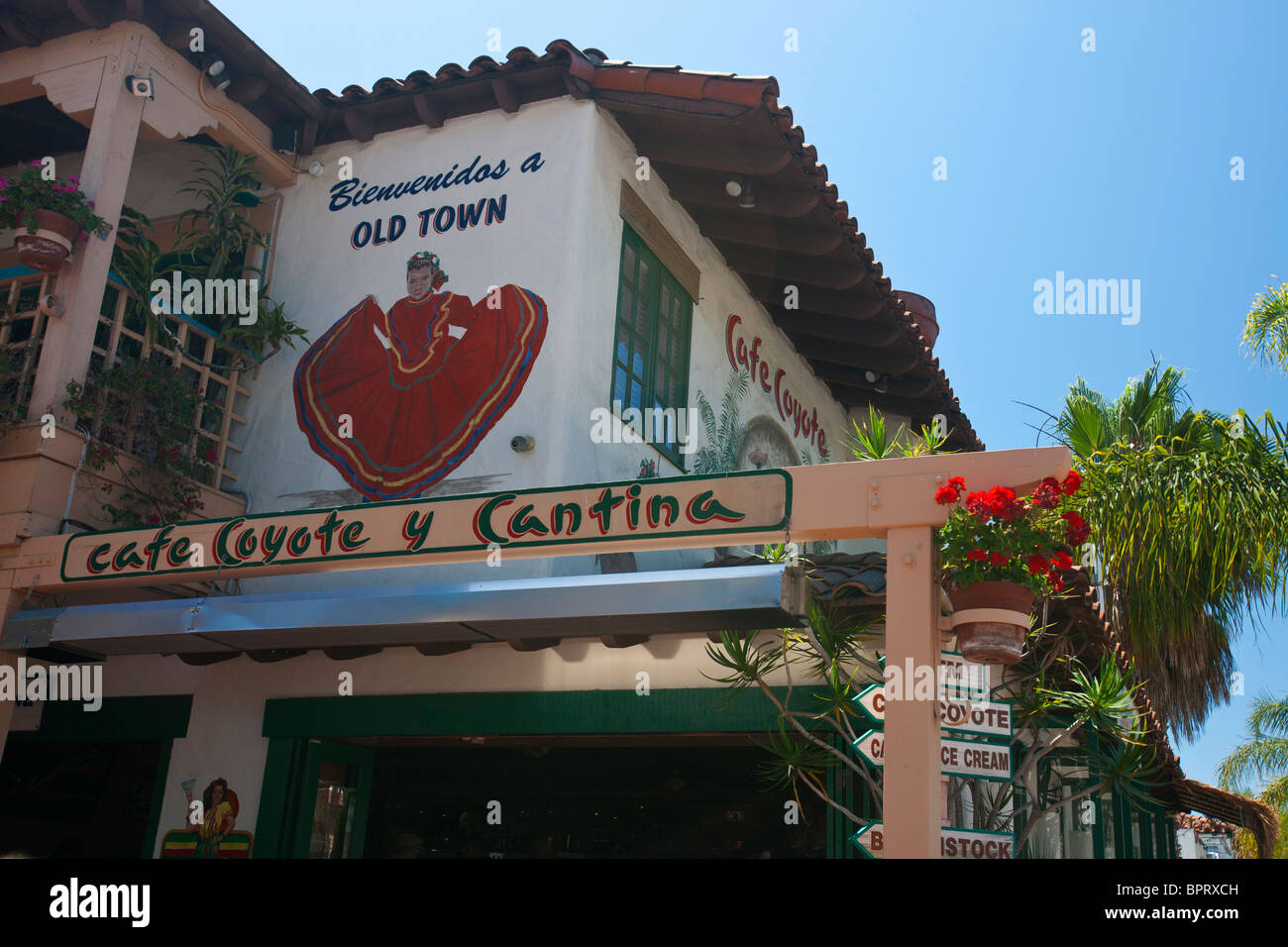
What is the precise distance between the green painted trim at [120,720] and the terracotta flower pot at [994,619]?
5.86 m

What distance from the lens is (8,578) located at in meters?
6.93

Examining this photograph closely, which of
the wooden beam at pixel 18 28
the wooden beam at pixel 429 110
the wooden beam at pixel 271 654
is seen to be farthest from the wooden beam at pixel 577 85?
the wooden beam at pixel 271 654

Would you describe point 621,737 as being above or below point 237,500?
below

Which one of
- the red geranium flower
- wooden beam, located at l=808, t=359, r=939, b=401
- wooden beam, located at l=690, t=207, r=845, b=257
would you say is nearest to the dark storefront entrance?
wooden beam, located at l=690, t=207, r=845, b=257

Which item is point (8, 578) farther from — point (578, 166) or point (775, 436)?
point (775, 436)

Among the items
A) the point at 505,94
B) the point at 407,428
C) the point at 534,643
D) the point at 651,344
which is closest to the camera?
the point at 534,643

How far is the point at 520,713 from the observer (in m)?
7.43

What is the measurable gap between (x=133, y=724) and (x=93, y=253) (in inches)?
132

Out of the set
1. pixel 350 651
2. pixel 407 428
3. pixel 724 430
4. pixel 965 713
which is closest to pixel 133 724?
pixel 350 651

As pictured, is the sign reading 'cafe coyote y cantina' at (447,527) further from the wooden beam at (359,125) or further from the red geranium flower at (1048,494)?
the wooden beam at (359,125)

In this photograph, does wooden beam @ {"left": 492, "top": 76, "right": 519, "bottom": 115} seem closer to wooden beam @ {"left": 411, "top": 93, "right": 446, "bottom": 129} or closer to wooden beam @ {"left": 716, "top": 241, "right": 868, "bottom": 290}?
wooden beam @ {"left": 411, "top": 93, "right": 446, "bottom": 129}

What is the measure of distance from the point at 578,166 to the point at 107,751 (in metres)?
6.53

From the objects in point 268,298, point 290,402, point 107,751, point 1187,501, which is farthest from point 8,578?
point 1187,501

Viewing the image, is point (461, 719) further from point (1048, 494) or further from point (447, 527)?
point (1048, 494)
